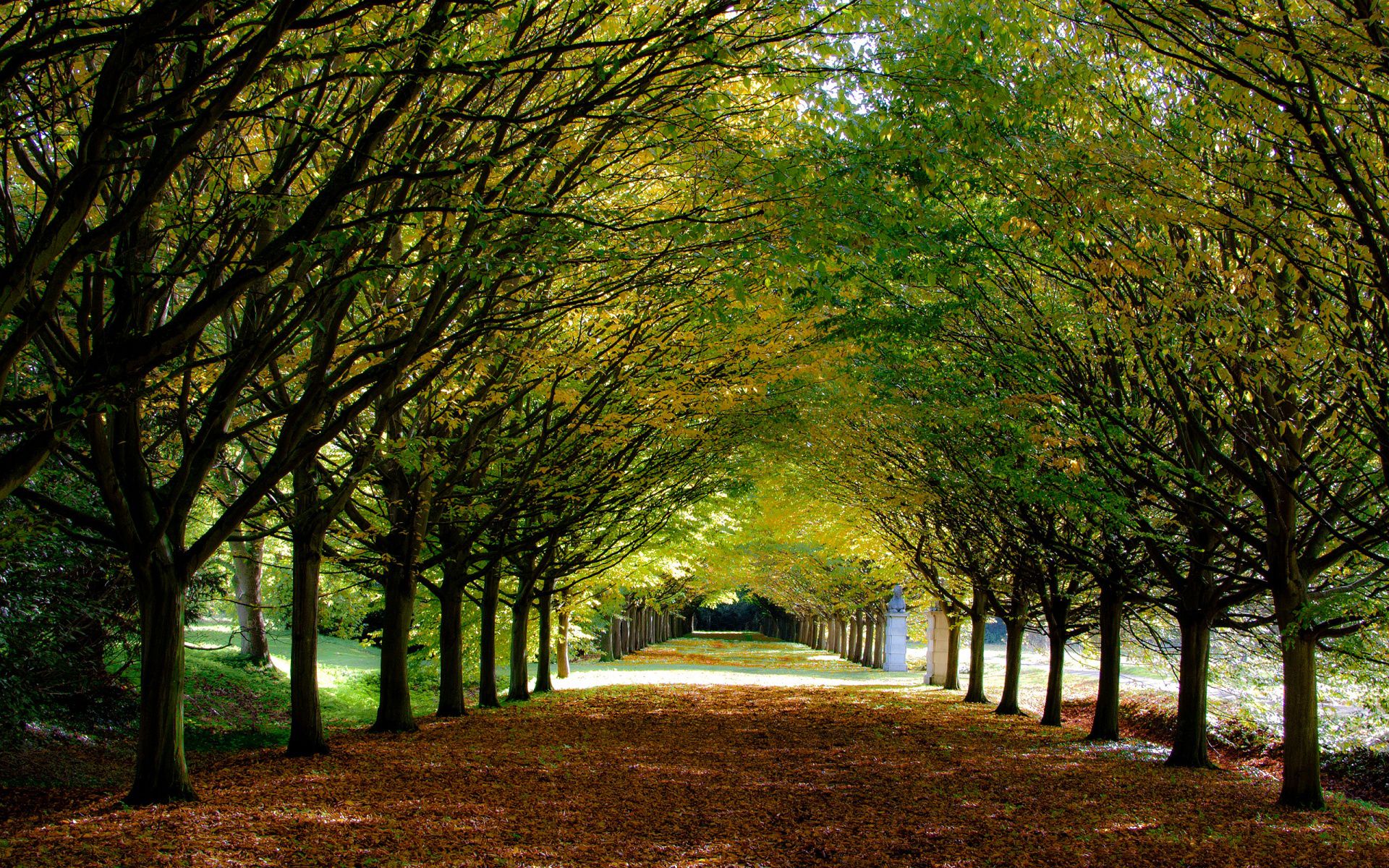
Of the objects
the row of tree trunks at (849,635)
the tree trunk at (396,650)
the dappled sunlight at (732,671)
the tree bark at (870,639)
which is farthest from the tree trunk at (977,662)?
the tree bark at (870,639)

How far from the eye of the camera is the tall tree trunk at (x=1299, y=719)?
31.1ft

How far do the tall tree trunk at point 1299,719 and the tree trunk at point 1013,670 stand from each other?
9153 mm

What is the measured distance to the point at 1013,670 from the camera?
19.4m

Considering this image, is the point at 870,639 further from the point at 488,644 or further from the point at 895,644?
the point at 488,644

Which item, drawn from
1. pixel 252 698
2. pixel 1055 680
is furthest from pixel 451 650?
pixel 1055 680

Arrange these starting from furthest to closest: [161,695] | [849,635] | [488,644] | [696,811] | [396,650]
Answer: [849,635] < [488,644] < [396,650] < [696,811] < [161,695]

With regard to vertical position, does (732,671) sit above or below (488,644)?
below

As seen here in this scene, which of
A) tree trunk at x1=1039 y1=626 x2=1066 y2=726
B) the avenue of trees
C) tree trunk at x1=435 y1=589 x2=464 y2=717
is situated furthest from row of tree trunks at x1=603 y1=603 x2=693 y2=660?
the avenue of trees

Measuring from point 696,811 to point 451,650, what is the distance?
329 inches

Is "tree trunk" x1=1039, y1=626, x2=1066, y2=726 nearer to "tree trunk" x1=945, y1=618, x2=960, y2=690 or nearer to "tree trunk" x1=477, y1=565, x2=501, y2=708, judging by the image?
"tree trunk" x1=945, y1=618, x2=960, y2=690

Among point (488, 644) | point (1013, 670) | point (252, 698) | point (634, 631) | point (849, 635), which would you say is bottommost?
point (634, 631)

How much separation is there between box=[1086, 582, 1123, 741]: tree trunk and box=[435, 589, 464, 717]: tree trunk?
34.4 ft

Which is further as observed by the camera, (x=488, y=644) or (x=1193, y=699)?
(x=488, y=644)

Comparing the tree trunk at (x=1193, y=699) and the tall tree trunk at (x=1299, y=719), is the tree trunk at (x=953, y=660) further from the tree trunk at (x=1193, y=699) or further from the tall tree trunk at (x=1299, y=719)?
the tall tree trunk at (x=1299, y=719)
